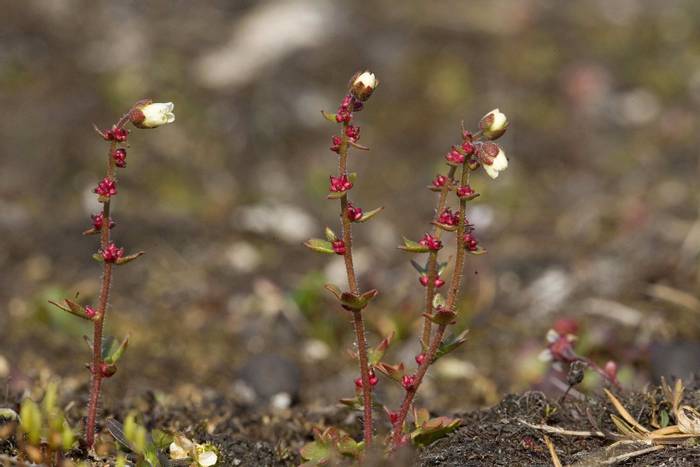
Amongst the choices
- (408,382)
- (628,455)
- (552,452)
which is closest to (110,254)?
(408,382)

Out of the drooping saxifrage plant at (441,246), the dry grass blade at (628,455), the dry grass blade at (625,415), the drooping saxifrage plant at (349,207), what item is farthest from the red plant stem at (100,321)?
the dry grass blade at (625,415)

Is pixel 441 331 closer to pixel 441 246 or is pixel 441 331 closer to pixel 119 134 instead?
pixel 441 246

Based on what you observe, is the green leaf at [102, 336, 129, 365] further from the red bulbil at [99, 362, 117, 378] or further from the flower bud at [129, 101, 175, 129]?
the flower bud at [129, 101, 175, 129]

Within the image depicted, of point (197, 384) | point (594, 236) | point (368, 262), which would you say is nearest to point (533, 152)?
point (594, 236)

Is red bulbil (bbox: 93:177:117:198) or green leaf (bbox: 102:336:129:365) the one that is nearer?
red bulbil (bbox: 93:177:117:198)

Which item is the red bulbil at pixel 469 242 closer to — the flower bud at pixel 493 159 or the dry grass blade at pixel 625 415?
the flower bud at pixel 493 159

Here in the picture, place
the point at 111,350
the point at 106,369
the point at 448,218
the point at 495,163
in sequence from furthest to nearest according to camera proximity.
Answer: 1. the point at 111,350
2. the point at 106,369
3. the point at 448,218
4. the point at 495,163

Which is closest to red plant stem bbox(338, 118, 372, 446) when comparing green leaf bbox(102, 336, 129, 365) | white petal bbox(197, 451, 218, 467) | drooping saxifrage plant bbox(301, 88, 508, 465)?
drooping saxifrage plant bbox(301, 88, 508, 465)

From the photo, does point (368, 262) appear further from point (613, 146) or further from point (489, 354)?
point (613, 146)
